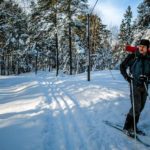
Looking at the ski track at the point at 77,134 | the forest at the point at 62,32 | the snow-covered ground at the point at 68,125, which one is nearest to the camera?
the ski track at the point at 77,134

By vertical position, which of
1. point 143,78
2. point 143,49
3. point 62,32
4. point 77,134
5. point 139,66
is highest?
point 62,32

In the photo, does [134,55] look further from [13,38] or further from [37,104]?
[13,38]

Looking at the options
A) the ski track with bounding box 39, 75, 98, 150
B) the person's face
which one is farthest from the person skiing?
the ski track with bounding box 39, 75, 98, 150

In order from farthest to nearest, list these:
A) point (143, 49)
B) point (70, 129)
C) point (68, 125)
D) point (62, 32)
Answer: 1. point (62, 32)
2. point (68, 125)
3. point (70, 129)
4. point (143, 49)

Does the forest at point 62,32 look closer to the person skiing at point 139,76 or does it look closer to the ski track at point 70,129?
the ski track at point 70,129

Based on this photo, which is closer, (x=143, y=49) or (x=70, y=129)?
(x=143, y=49)

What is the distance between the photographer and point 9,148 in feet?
21.4

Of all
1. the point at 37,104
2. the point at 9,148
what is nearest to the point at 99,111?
the point at 37,104

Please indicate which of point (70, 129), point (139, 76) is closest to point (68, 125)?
point (70, 129)

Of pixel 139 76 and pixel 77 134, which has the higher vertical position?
pixel 139 76

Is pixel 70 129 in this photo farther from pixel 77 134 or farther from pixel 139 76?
pixel 139 76

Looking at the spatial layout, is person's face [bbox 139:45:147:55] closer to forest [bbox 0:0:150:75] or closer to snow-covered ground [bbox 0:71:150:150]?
snow-covered ground [bbox 0:71:150:150]

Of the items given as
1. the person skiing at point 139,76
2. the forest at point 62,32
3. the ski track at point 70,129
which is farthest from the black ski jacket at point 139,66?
the forest at point 62,32

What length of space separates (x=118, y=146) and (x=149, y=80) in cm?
190
